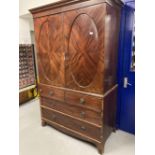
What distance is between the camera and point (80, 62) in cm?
196

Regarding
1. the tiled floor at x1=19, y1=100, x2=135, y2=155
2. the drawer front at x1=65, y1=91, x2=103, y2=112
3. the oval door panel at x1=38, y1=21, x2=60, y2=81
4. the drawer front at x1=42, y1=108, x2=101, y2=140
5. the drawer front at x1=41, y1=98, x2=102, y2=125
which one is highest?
the oval door panel at x1=38, y1=21, x2=60, y2=81

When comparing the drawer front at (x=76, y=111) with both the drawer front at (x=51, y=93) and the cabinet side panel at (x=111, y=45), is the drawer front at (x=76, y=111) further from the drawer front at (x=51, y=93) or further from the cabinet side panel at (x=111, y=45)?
the cabinet side panel at (x=111, y=45)

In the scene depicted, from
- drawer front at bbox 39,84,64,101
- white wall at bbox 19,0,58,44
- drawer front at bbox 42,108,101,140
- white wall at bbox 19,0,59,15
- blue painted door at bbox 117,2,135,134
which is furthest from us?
white wall at bbox 19,0,58,44

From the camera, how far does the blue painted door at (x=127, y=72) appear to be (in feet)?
7.10

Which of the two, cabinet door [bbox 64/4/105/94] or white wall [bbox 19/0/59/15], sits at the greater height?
white wall [bbox 19/0/59/15]

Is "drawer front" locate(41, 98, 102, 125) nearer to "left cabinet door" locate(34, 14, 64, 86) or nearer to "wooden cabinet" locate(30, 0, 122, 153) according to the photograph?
"wooden cabinet" locate(30, 0, 122, 153)

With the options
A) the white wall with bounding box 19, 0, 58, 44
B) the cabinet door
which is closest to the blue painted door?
the cabinet door

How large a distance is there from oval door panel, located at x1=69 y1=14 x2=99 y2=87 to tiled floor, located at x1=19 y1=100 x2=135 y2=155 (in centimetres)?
97

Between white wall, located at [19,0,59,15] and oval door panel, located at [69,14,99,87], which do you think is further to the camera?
white wall, located at [19,0,59,15]

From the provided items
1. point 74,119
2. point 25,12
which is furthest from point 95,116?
point 25,12

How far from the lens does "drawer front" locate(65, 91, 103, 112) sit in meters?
1.90

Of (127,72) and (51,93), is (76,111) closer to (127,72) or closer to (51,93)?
(51,93)

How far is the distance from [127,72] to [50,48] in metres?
1.28

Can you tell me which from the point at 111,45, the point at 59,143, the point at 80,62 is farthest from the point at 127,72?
the point at 59,143
